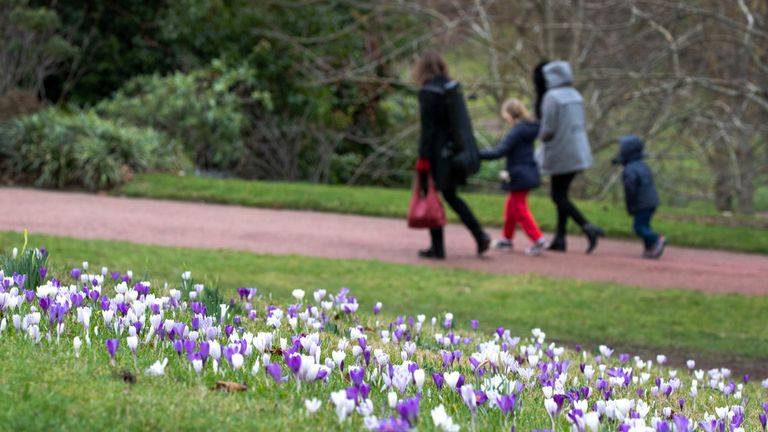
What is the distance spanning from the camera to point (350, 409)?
3.31m

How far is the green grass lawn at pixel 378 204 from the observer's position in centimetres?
1490

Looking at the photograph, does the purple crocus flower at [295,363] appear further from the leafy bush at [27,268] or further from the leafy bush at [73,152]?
the leafy bush at [73,152]

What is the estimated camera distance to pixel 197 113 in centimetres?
2034

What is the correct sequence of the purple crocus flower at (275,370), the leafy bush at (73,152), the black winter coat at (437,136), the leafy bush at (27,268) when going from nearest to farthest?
the purple crocus flower at (275,370) < the leafy bush at (27,268) < the black winter coat at (437,136) < the leafy bush at (73,152)

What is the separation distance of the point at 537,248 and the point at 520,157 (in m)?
0.98

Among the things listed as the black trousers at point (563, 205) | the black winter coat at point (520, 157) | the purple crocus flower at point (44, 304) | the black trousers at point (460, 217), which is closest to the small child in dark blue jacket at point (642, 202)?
the black trousers at point (563, 205)

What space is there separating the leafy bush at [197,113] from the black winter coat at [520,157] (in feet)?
27.5

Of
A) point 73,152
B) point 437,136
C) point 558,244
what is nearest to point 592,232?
point 558,244

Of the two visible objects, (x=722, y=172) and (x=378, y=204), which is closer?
(x=378, y=204)

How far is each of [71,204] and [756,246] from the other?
8.38 m

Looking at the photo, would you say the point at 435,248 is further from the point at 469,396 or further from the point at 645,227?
the point at 469,396

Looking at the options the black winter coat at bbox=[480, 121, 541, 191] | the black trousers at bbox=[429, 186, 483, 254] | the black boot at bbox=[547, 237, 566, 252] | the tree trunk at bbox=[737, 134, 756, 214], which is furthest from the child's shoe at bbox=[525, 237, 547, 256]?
the tree trunk at bbox=[737, 134, 756, 214]

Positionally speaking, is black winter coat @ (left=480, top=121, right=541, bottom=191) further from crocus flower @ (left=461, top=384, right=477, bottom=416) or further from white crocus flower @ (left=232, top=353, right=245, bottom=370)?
crocus flower @ (left=461, top=384, right=477, bottom=416)

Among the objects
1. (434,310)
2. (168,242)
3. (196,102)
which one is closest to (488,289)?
(434,310)
